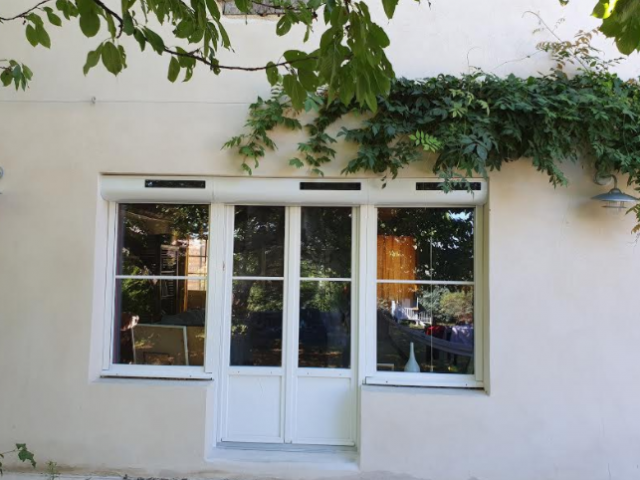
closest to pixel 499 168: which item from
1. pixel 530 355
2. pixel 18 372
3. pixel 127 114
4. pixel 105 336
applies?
pixel 530 355

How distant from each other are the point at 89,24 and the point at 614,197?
3452mm

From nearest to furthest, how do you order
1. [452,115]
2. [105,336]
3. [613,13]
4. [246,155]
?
[613,13] → [452,115] → [246,155] → [105,336]

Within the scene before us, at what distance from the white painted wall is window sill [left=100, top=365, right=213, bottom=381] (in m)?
0.13

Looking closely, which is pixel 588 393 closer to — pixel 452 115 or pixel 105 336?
pixel 452 115

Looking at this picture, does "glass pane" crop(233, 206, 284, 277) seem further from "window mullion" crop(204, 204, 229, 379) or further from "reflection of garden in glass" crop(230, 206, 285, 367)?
"window mullion" crop(204, 204, 229, 379)

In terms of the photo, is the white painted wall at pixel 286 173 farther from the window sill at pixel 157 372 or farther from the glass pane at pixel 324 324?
the glass pane at pixel 324 324

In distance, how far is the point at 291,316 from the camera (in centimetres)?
367

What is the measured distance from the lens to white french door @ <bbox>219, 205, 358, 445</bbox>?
3623 millimetres

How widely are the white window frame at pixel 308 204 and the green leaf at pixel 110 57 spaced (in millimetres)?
1682

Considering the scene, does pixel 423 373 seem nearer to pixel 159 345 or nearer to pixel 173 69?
pixel 159 345

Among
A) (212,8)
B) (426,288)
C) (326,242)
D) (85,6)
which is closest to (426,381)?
(426,288)

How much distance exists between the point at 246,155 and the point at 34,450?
2.88m

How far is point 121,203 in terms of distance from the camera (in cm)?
375

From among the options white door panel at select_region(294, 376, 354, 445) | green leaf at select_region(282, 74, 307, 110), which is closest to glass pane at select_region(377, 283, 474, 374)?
Answer: white door panel at select_region(294, 376, 354, 445)
